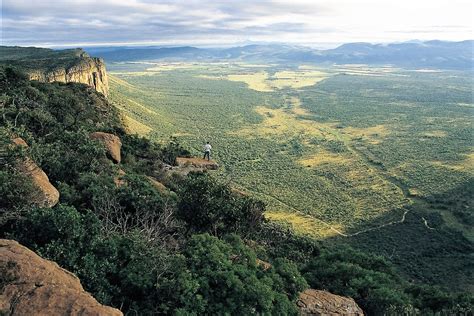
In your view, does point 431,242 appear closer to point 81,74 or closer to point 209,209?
point 209,209

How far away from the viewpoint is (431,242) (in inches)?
1486

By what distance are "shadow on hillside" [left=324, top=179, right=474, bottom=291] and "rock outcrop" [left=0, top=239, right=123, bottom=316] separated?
2708cm

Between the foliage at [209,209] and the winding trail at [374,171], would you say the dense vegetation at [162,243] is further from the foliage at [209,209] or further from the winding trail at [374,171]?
the winding trail at [374,171]

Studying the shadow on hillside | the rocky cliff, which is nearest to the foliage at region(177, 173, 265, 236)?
the shadow on hillside

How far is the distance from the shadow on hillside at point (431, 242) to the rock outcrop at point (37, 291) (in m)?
27.1

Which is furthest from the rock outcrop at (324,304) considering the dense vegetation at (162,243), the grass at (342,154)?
the grass at (342,154)

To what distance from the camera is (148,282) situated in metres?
13.1

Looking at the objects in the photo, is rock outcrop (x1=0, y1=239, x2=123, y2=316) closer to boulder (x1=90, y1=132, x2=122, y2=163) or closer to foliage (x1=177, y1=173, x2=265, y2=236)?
foliage (x1=177, y1=173, x2=265, y2=236)

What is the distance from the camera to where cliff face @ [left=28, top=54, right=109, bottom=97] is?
5100cm

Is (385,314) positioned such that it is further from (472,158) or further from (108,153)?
(472,158)

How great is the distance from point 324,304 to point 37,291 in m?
10.3

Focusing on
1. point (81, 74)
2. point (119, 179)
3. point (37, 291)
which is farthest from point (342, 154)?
point (37, 291)

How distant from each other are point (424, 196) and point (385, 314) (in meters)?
37.6

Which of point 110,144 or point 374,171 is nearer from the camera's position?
point 110,144
